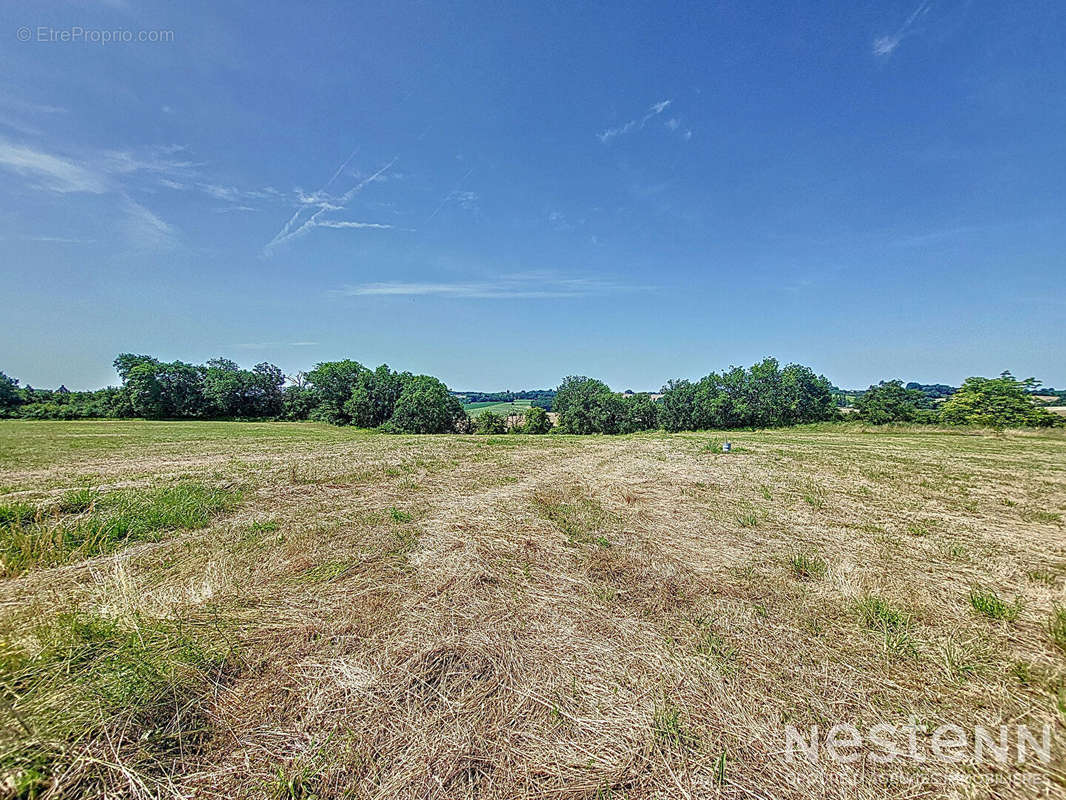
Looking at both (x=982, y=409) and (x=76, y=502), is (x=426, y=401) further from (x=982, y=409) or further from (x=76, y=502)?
(x=982, y=409)

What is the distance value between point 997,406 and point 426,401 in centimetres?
6171

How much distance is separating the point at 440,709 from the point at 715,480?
1013 cm

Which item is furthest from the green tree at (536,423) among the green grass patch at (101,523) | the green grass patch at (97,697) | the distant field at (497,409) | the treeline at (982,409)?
the green grass patch at (97,697)

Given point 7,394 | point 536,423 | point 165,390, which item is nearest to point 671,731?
point 536,423

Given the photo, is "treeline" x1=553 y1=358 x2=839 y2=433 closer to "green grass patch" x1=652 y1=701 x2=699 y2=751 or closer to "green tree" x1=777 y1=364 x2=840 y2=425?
"green tree" x1=777 y1=364 x2=840 y2=425

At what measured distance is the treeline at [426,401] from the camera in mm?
48719

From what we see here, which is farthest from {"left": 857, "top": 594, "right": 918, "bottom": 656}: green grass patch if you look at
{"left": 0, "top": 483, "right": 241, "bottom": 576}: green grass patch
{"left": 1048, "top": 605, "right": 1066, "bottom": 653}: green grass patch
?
{"left": 0, "top": 483, "right": 241, "bottom": 576}: green grass patch

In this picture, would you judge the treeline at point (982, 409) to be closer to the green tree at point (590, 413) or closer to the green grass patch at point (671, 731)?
the green tree at point (590, 413)

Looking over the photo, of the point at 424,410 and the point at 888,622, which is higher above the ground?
the point at 424,410

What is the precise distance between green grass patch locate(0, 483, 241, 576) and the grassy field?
5 centimetres

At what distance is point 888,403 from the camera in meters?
45.6

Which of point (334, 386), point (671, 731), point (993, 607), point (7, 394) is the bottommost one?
point (671, 731)

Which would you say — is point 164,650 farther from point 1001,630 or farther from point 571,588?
point 1001,630

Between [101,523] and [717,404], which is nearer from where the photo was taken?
[101,523]
